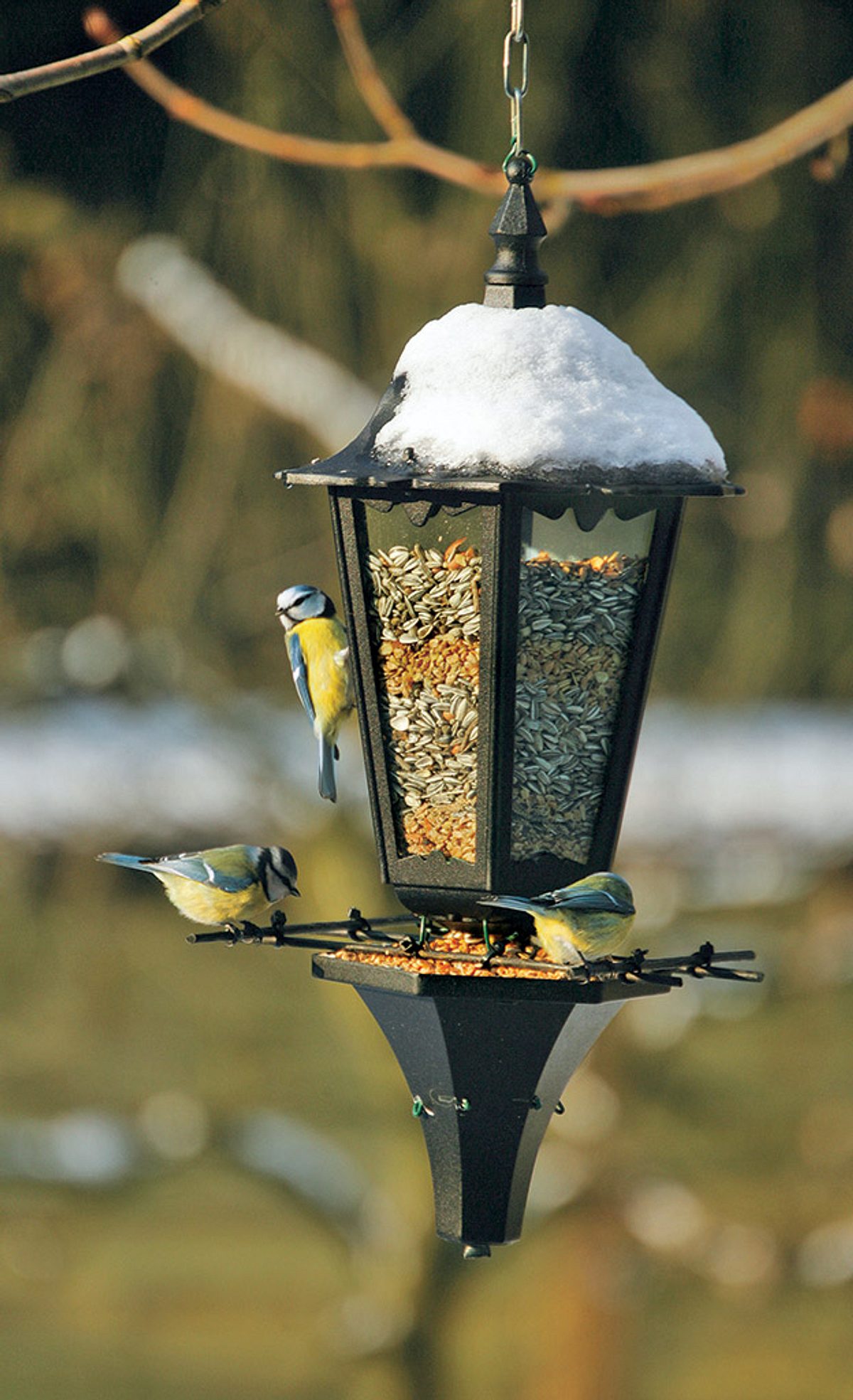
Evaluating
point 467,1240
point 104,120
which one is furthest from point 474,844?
point 104,120

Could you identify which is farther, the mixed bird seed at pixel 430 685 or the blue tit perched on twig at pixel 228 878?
the blue tit perched on twig at pixel 228 878

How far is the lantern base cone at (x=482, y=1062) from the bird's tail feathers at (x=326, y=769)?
0.25 metres

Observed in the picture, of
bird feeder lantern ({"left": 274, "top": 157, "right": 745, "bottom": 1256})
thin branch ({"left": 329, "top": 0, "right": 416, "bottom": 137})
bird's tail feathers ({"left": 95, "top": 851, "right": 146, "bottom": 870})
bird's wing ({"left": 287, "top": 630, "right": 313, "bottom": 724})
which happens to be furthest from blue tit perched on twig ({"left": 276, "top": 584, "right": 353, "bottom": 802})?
thin branch ({"left": 329, "top": 0, "right": 416, "bottom": 137})

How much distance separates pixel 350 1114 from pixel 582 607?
3.91 meters

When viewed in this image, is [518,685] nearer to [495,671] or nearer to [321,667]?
[495,671]

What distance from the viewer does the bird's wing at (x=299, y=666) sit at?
7.79 ft

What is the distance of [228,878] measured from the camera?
238 centimetres

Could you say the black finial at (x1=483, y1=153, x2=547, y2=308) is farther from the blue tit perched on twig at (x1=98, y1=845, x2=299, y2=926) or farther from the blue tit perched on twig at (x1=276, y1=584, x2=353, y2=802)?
the blue tit perched on twig at (x1=98, y1=845, x2=299, y2=926)

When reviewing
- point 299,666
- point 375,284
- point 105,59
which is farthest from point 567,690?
point 375,284

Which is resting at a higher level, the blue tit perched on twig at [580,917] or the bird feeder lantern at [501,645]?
the bird feeder lantern at [501,645]

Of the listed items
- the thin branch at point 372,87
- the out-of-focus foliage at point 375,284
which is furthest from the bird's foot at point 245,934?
the out-of-focus foliage at point 375,284

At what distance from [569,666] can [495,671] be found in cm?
11

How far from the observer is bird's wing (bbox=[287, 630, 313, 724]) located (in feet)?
7.79

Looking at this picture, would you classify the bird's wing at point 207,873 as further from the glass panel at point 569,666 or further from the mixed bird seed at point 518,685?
the glass panel at point 569,666
